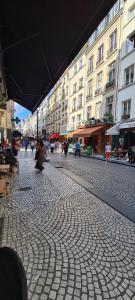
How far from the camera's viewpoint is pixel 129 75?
17797 mm

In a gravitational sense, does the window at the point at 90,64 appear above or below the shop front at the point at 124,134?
above

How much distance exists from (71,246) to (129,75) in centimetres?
1821

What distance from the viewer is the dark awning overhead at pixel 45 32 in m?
3.21

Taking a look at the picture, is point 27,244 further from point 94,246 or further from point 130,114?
point 130,114

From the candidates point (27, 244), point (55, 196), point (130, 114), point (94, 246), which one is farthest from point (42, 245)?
point (130, 114)

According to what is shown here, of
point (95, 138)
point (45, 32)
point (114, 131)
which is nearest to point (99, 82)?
point (95, 138)

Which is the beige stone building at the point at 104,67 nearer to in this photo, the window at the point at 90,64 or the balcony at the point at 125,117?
the window at the point at 90,64

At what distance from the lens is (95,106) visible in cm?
2408

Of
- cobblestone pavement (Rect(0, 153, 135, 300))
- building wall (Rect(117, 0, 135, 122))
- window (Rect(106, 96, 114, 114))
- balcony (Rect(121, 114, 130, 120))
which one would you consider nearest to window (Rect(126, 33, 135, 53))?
building wall (Rect(117, 0, 135, 122))

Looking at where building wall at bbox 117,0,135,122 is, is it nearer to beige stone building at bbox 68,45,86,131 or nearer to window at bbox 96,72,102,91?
window at bbox 96,72,102,91

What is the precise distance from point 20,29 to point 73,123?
95.1 ft

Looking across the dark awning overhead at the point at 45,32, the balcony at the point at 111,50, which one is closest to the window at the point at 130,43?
the balcony at the point at 111,50

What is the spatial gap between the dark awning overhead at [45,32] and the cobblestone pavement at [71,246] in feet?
12.7

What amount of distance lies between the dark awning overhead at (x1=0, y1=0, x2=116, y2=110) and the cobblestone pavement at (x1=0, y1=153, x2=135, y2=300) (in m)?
3.87
